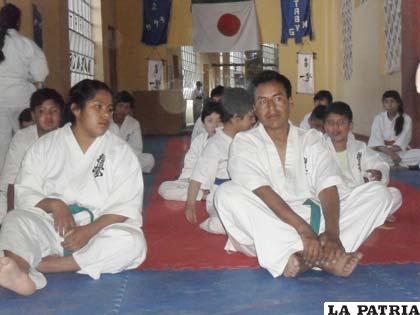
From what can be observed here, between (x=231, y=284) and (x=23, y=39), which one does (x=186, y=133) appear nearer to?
(x=23, y=39)

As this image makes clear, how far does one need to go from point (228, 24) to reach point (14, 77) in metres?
9.88

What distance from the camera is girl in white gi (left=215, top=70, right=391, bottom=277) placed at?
2.69m

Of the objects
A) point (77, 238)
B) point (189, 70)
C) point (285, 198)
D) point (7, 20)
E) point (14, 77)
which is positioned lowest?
point (77, 238)

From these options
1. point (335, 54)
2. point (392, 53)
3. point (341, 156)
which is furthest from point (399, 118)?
point (335, 54)

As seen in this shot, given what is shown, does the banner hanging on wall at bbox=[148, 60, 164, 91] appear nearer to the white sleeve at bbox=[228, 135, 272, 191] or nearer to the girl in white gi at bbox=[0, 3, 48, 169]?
the girl in white gi at bbox=[0, 3, 48, 169]

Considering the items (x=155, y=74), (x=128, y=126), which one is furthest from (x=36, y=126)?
(x=155, y=74)

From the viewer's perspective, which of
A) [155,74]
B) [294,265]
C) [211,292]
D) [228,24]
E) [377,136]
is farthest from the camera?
[155,74]

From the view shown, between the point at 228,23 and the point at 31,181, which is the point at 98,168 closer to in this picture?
the point at 31,181

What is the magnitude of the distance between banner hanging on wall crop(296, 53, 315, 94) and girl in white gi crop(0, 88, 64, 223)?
11255mm

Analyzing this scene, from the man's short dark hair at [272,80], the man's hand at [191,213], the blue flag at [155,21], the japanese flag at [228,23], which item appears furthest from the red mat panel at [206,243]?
the blue flag at [155,21]

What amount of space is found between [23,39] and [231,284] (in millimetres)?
3109

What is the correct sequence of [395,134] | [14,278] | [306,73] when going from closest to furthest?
[14,278]
[395,134]
[306,73]

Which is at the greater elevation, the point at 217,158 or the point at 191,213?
the point at 217,158

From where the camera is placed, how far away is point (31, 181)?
2.87 meters
